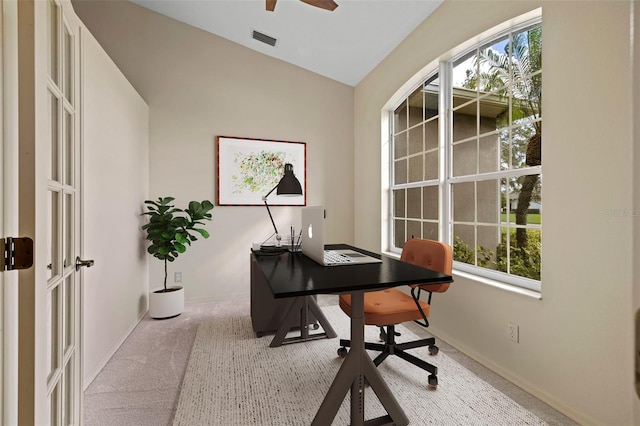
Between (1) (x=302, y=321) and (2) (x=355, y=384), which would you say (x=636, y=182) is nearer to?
(2) (x=355, y=384)

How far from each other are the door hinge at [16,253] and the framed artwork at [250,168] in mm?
2886

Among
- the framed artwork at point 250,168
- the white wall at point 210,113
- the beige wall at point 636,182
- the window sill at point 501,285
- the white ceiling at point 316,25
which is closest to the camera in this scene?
the beige wall at point 636,182

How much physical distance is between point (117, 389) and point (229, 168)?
249 centimetres

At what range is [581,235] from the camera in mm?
1599

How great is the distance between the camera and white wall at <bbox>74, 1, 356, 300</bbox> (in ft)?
11.2

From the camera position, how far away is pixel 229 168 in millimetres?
3713

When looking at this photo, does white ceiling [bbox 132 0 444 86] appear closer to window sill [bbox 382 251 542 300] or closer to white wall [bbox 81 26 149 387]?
white wall [bbox 81 26 149 387]

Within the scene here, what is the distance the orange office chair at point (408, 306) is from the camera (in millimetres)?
1812

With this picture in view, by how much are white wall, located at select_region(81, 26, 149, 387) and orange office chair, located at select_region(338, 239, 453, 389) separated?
1.74 m

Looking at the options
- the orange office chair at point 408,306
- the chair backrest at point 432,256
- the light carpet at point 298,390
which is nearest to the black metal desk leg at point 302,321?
the light carpet at point 298,390

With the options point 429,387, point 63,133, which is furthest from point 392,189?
point 63,133

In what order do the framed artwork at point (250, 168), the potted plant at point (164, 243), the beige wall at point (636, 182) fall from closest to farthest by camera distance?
the beige wall at point (636, 182) < the potted plant at point (164, 243) < the framed artwork at point (250, 168)

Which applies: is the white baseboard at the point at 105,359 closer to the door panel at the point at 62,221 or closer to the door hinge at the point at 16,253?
the door panel at the point at 62,221

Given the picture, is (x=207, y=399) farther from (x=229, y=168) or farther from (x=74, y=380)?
(x=229, y=168)
